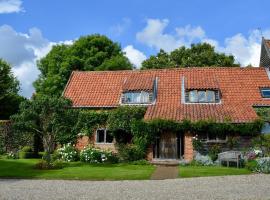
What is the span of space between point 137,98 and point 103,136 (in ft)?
13.8

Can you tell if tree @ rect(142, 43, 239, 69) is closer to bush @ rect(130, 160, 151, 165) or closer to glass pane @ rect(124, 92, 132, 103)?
glass pane @ rect(124, 92, 132, 103)

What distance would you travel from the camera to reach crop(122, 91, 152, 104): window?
32156 mm

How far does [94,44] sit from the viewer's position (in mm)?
54219

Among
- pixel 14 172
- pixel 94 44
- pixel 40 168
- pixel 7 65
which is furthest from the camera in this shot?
pixel 94 44

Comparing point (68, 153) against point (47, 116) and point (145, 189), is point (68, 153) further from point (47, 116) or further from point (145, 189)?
point (145, 189)

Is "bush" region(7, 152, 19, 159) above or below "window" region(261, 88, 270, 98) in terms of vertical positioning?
below

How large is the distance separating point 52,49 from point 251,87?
105ft

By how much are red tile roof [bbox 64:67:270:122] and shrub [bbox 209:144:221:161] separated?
6.97 feet

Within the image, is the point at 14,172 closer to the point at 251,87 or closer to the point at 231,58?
the point at 251,87

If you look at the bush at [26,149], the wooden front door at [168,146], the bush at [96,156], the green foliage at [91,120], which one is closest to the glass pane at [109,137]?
the green foliage at [91,120]

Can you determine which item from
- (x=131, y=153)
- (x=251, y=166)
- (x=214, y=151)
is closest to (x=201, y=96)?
(x=214, y=151)

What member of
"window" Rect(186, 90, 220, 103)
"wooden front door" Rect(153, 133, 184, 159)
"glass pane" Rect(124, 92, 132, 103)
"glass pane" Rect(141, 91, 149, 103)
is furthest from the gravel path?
"glass pane" Rect(124, 92, 132, 103)

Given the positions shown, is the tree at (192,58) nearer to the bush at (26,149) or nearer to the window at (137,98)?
the window at (137,98)

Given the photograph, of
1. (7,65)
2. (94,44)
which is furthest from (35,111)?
(94,44)
